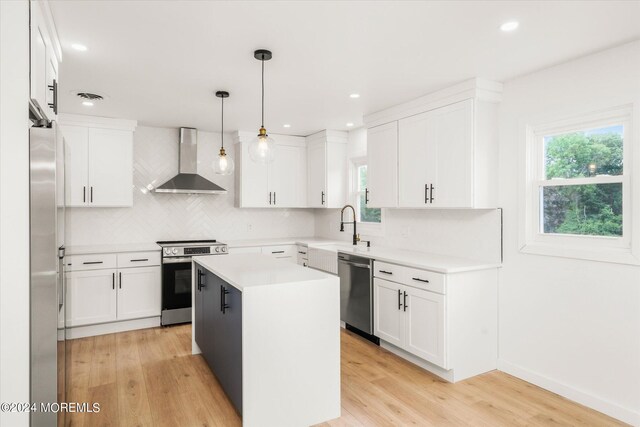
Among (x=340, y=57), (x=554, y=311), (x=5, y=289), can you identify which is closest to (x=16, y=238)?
(x=5, y=289)

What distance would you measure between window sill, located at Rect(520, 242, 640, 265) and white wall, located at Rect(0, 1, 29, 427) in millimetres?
3251

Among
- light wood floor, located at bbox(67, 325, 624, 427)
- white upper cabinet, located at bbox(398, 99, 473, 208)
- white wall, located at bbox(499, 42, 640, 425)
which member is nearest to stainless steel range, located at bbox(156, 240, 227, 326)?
light wood floor, located at bbox(67, 325, 624, 427)

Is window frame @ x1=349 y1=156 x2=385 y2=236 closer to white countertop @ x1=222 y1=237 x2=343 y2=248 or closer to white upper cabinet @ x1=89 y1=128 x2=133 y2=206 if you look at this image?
white countertop @ x1=222 y1=237 x2=343 y2=248

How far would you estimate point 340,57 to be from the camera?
9.09 ft

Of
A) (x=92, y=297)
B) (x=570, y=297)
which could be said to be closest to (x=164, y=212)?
(x=92, y=297)

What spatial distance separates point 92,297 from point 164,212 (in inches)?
55.2

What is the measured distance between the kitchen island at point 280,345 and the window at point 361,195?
8.10ft

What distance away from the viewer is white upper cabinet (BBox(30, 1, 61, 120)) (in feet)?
5.36

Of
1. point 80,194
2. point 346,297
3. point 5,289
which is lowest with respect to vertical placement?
point 346,297

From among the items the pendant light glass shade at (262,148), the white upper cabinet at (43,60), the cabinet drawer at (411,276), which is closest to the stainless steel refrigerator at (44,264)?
the white upper cabinet at (43,60)

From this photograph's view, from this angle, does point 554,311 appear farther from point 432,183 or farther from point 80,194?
point 80,194

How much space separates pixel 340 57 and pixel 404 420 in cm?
253

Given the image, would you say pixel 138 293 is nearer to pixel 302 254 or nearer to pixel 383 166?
pixel 302 254

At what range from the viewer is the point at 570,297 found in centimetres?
285
